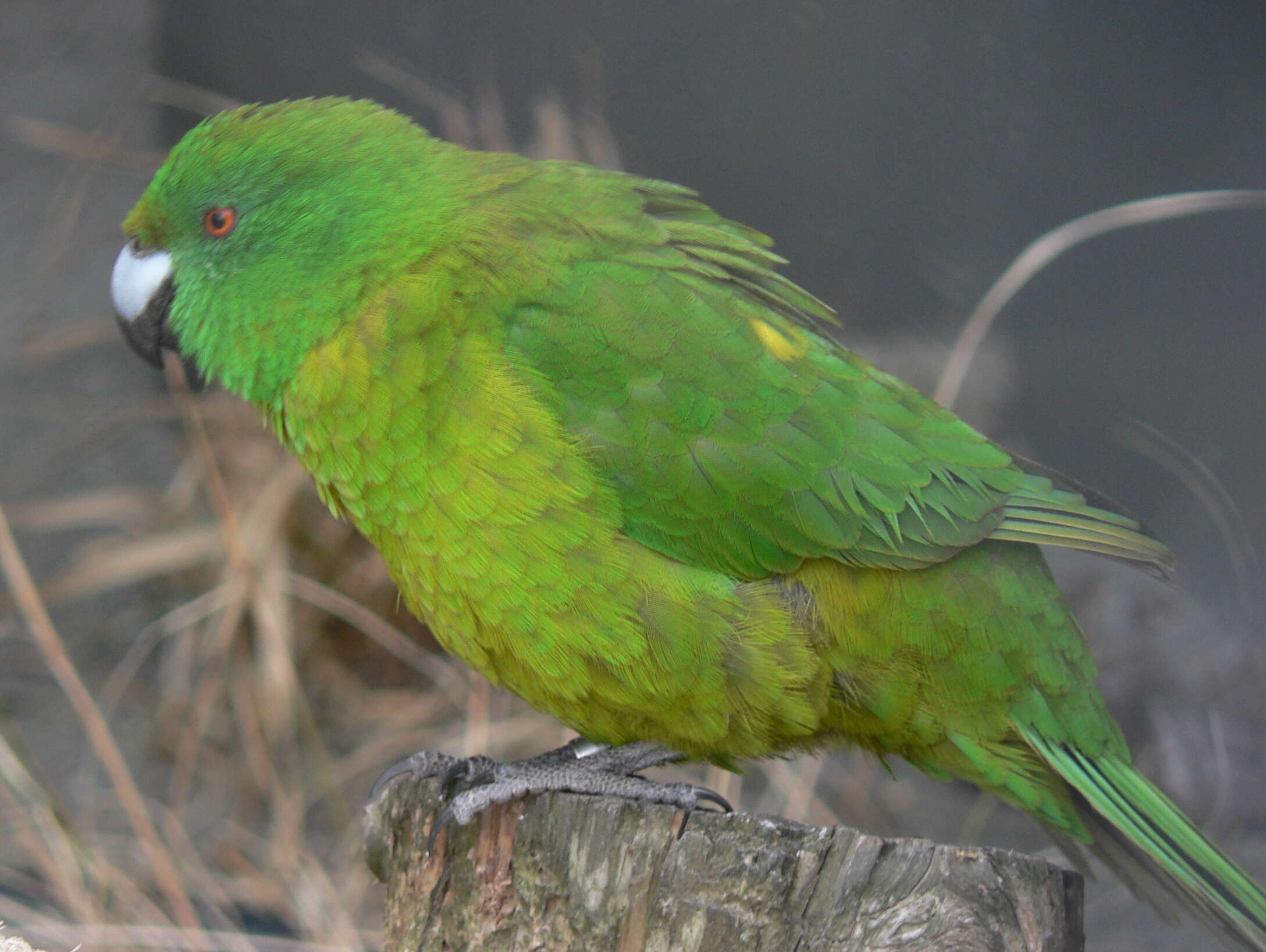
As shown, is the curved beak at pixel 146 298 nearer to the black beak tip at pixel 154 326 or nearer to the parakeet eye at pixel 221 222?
the black beak tip at pixel 154 326

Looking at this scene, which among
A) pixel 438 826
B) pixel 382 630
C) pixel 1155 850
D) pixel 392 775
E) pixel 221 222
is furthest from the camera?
pixel 382 630

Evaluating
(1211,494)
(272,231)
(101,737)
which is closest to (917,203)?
(1211,494)

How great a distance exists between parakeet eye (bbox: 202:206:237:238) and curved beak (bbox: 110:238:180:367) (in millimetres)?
136

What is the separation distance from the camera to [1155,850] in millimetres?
2057

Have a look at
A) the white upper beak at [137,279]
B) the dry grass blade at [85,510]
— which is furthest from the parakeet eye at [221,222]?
the dry grass blade at [85,510]

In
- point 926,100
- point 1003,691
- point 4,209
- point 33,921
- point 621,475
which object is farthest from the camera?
point 4,209

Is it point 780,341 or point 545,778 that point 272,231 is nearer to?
point 780,341

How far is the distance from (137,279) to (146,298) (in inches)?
2.0

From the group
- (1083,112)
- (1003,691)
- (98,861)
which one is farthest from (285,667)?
(1083,112)

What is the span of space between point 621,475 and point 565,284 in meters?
0.39

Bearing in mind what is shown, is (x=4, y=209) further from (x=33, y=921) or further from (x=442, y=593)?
(x=442, y=593)

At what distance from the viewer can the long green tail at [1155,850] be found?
1983mm

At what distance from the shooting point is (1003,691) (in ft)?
7.12

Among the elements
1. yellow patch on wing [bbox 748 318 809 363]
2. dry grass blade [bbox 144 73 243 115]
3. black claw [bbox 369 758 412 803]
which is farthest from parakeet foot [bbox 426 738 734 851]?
dry grass blade [bbox 144 73 243 115]
